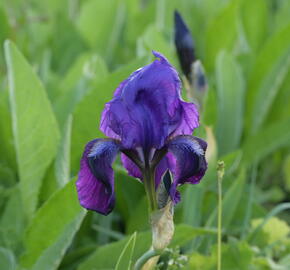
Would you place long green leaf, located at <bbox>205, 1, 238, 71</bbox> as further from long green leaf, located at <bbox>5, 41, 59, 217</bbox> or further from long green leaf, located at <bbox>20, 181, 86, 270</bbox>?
long green leaf, located at <bbox>20, 181, 86, 270</bbox>

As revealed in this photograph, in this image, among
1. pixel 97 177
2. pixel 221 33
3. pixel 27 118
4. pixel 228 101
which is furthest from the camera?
pixel 221 33

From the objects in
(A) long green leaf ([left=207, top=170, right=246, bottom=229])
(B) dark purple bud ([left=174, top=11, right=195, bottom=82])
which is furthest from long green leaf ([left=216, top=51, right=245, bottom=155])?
(A) long green leaf ([left=207, top=170, right=246, bottom=229])

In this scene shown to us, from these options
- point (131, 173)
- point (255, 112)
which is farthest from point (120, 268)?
point (255, 112)

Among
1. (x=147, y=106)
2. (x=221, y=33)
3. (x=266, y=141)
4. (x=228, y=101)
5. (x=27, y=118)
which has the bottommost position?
(x=266, y=141)

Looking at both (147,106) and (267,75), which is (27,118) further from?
(267,75)

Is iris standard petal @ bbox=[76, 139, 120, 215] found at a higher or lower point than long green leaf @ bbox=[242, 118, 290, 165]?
higher

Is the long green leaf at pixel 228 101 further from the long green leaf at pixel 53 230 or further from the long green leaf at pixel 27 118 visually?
the long green leaf at pixel 53 230

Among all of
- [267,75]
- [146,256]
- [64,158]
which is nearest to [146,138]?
[146,256]
